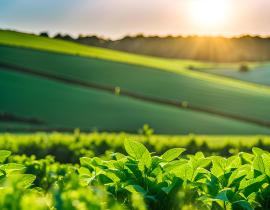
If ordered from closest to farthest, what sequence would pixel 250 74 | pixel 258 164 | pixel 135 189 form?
pixel 135 189 < pixel 258 164 < pixel 250 74

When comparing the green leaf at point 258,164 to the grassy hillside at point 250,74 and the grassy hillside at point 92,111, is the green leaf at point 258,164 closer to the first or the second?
the grassy hillside at point 92,111

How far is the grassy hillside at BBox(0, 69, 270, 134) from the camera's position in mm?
42156

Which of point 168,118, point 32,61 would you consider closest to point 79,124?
point 168,118

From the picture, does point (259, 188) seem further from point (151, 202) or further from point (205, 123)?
point (205, 123)

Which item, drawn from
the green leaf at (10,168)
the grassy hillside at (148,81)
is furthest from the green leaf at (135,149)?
the grassy hillside at (148,81)

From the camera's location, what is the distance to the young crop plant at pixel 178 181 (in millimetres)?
3334

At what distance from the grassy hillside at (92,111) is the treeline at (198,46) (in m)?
92.3

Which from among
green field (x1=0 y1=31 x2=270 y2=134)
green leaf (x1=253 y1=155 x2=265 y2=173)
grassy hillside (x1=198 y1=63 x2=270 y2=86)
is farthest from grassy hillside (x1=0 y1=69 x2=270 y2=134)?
grassy hillside (x1=198 y1=63 x2=270 y2=86)

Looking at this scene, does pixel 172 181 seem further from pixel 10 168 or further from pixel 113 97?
pixel 113 97

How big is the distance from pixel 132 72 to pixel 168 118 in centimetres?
2397

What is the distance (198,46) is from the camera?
511ft

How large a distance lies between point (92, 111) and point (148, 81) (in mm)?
19162

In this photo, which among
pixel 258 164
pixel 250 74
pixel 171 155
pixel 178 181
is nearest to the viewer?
pixel 178 181

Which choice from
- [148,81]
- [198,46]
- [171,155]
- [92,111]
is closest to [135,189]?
[171,155]
